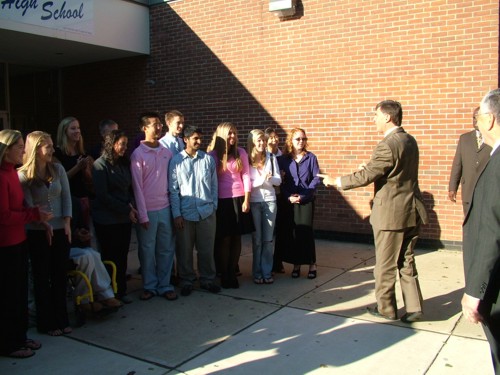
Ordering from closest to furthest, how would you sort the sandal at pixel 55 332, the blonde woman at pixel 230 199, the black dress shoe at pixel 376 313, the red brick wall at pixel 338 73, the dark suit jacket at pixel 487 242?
the dark suit jacket at pixel 487 242 → the sandal at pixel 55 332 → the black dress shoe at pixel 376 313 → the blonde woman at pixel 230 199 → the red brick wall at pixel 338 73

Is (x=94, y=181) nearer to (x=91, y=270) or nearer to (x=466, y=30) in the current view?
(x=91, y=270)

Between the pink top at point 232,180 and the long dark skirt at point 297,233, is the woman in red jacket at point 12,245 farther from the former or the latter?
the long dark skirt at point 297,233

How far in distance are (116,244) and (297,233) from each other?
219cm

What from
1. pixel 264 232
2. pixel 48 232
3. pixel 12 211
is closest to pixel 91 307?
pixel 48 232

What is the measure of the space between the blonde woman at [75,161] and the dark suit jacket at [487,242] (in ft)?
12.9

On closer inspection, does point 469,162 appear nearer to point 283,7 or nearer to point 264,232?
point 264,232

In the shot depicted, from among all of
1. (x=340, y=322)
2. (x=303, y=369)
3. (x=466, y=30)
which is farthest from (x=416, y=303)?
(x=466, y=30)

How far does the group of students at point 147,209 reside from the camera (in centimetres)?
403

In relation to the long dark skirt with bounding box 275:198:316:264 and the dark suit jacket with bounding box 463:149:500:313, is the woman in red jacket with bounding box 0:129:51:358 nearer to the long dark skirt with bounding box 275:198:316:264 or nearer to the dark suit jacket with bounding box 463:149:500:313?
the long dark skirt with bounding box 275:198:316:264

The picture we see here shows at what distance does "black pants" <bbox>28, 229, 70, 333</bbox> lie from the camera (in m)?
4.26

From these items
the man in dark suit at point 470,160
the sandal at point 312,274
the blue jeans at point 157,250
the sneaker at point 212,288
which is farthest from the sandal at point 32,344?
the man in dark suit at point 470,160

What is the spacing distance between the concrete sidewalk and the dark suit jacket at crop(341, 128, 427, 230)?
3.26 feet

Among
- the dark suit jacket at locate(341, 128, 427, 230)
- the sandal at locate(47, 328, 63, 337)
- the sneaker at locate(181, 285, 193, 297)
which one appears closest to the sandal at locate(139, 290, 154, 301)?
the sneaker at locate(181, 285, 193, 297)

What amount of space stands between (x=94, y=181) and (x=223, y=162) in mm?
1457
